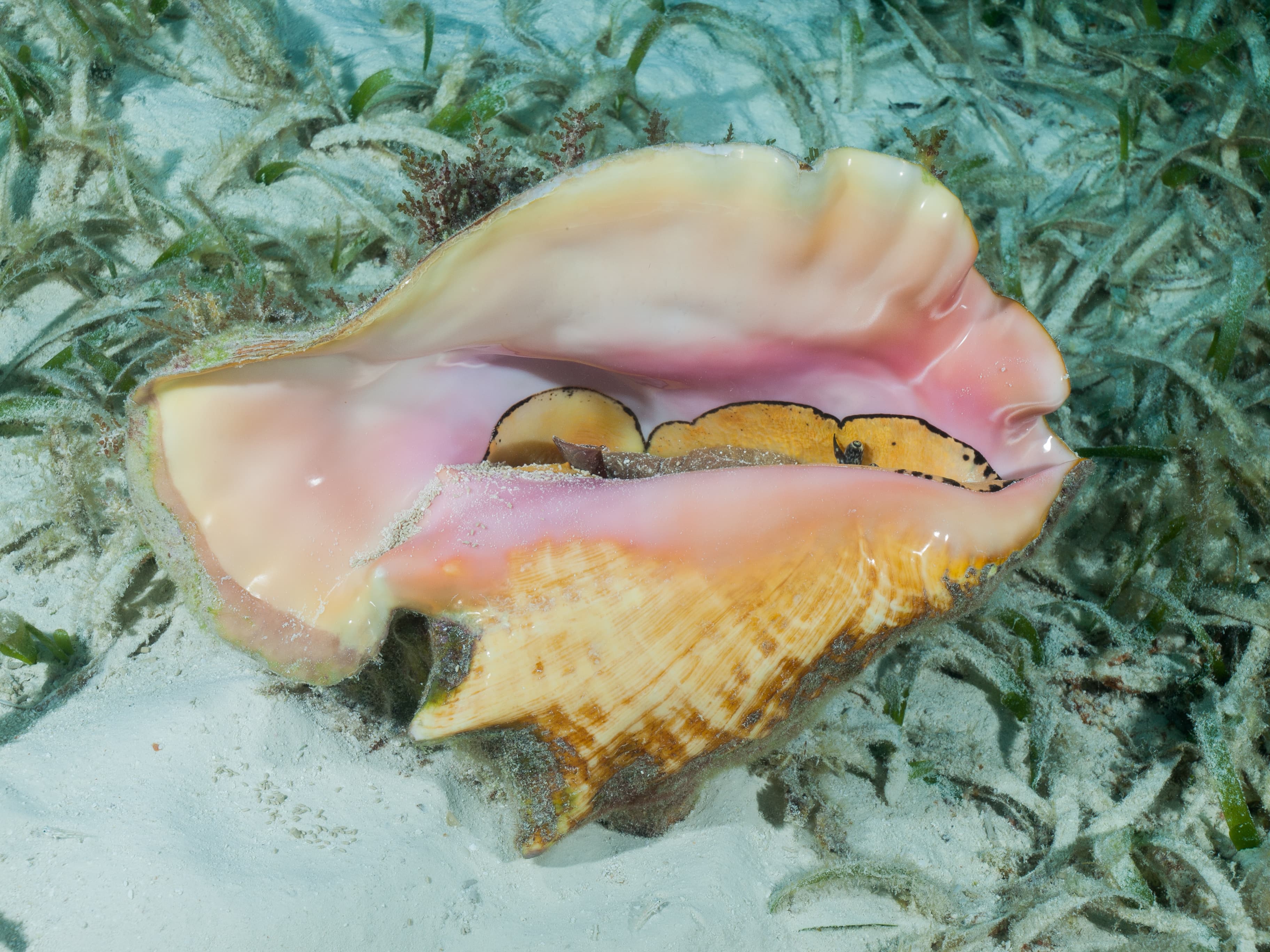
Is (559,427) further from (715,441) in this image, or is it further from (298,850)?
(298,850)

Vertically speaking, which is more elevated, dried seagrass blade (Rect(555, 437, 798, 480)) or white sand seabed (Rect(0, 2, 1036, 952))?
dried seagrass blade (Rect(555, 437, 798, 480))

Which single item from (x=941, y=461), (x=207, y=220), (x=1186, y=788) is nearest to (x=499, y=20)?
(x=207, y=220)

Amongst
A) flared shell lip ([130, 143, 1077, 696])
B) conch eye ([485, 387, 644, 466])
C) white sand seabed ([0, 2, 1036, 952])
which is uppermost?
flared shell lip ([130, 143, 1077, 696])

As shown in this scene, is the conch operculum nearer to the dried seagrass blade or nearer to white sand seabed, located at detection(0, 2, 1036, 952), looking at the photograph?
the dried seagrass blade

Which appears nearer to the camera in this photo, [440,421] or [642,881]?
[642,881]

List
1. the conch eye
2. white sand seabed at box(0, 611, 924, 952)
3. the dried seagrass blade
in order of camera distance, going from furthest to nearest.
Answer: the conch eye < the dried seagrass blade < white sand seabed at box(0, 611, 924, 952)

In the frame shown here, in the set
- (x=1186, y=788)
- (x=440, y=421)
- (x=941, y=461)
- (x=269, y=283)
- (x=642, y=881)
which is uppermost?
(x=269, y=283)

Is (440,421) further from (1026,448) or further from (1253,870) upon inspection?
(1253,870)

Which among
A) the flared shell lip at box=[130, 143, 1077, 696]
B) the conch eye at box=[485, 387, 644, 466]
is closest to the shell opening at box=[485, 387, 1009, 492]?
the conch eye at box=[485, 387, 644, 466]
